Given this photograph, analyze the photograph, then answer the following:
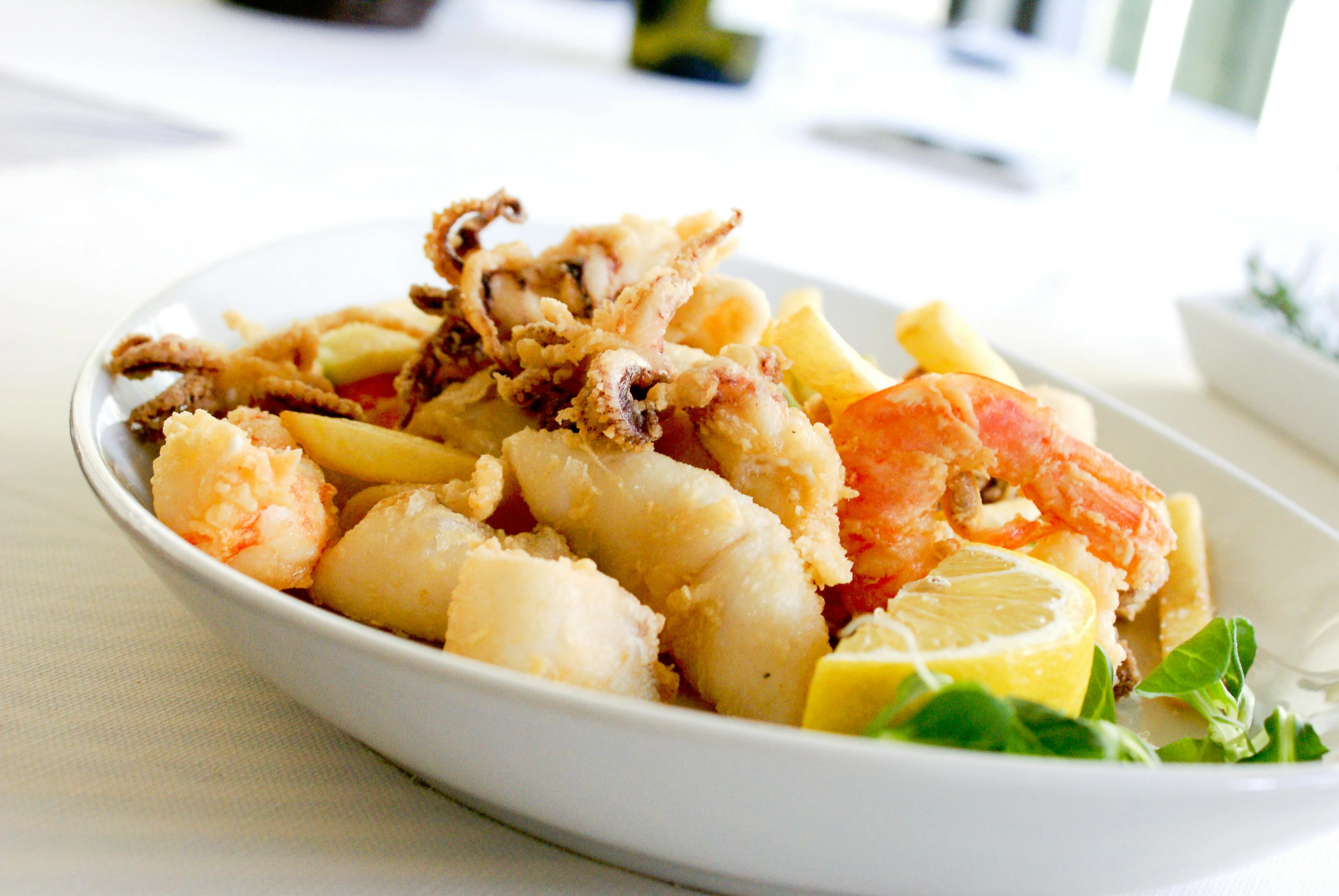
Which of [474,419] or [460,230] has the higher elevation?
[460,230]

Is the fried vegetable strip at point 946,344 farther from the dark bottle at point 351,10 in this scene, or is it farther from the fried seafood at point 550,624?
the dark bottle at point 351,10

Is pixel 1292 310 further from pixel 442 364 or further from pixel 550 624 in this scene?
pixel 550 624

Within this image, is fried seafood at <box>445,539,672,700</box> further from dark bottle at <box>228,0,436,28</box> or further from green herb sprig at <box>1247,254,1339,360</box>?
dark bottle at <box>228,0,436,28</box>

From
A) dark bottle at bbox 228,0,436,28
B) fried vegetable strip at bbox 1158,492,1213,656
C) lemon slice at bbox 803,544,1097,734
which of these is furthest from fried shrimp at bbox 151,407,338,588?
dark bottle at bbox 228,0,436,28

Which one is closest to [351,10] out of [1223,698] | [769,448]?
[769,448]

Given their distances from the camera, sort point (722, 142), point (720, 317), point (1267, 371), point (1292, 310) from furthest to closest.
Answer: point (722, 142) → point (1292, 310) → point (1267, 371) → point (720, 317)

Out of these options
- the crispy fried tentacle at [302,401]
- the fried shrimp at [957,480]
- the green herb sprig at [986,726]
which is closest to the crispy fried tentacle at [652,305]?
the fried shrimp at [957,480]
